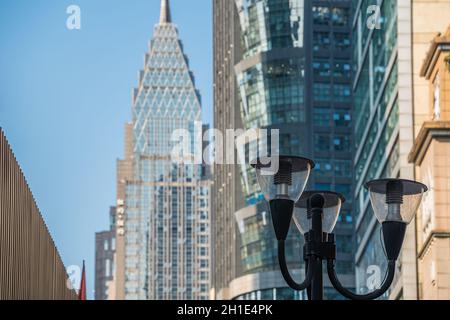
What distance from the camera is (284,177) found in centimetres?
1967

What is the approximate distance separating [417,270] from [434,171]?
11138mm

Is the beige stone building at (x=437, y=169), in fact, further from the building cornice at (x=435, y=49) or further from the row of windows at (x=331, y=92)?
the row of windows at (x=331, y=92)

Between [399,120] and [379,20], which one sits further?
[379,20]

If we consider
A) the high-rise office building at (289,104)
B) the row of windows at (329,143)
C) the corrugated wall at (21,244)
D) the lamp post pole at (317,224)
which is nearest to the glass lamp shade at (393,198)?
the lamp post pole at (317,224)

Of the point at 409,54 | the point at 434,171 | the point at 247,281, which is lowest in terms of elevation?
the point at 247,281

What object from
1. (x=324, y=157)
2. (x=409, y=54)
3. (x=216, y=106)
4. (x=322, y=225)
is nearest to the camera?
(x=322, y=225)

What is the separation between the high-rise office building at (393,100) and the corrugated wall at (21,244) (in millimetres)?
42656

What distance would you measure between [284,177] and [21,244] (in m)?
7.44

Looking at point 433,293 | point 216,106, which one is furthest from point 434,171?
point 216,106

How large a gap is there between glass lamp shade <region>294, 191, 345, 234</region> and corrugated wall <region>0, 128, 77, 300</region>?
482 centimetres

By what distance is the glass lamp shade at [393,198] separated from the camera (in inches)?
798

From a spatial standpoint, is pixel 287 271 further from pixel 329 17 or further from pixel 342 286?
pixel 329 17

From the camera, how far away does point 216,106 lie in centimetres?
17925
